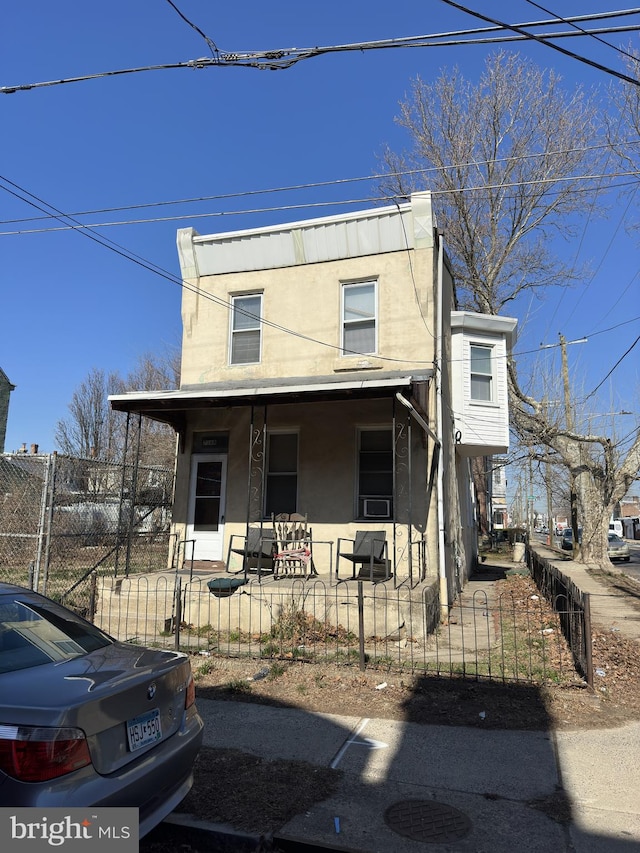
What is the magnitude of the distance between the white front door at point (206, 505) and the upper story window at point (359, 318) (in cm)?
351

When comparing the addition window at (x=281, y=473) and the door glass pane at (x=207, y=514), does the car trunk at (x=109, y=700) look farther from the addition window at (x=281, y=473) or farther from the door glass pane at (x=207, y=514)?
the door glass pane at (x=207, y=514)

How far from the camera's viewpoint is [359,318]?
11.9m

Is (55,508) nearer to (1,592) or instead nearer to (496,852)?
(1,592)

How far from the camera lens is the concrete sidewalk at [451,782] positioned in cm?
361

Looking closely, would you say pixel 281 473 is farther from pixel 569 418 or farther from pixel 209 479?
pixel 569 418

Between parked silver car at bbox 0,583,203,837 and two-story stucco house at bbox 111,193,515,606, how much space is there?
20.9 ft

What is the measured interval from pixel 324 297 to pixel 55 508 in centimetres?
643

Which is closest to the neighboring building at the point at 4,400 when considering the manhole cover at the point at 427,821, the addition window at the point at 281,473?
the addition window at the point at 281,473

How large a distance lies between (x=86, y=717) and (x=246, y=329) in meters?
10.4

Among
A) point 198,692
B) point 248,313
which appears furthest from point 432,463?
point 198,692

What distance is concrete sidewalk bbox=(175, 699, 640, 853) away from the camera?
361 centimetres

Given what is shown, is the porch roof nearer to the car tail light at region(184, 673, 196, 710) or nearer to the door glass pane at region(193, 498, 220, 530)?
the door glass pane at region(193, 498, 220, 530)

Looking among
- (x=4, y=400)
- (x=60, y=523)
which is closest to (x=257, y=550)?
(x=60, y=523)

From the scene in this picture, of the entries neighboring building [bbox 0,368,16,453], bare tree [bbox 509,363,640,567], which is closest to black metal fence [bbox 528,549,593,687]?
bare tree [bbox 509,363,640,567]
